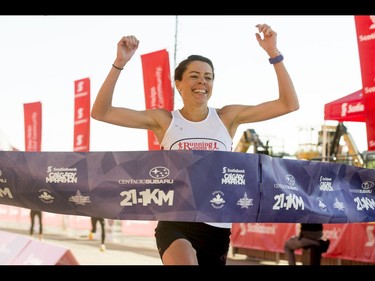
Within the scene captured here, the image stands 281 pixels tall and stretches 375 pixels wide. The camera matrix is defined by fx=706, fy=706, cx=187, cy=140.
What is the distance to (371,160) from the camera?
13.7 m

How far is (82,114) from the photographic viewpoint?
834 inches

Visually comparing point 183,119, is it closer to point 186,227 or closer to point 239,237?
point 186,227

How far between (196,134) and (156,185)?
386 mm

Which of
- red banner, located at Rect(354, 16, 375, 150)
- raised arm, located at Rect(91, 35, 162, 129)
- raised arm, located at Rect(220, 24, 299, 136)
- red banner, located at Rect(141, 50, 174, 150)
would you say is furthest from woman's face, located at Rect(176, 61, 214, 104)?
red banner, located at Rect(141, 50, 174, 150)

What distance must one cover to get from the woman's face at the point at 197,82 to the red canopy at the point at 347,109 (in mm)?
7581

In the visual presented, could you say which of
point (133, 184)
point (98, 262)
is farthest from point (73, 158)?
point (98, 262)

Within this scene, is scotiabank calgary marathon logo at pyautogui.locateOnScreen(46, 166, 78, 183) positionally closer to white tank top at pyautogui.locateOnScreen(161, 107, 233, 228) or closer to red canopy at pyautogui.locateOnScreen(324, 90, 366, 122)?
white tank top at pyautogui.locateOnScreen(161, 107, 233, 228)

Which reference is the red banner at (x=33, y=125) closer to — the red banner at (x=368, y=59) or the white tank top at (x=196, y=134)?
the red banner at (x=368, y=59)

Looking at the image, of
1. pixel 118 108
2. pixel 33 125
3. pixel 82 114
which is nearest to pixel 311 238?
pixel 118 108

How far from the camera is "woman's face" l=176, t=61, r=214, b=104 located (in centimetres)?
420

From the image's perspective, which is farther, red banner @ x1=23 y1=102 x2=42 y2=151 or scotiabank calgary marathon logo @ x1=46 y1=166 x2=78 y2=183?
red banner @ x1=23 y1=102 x2=42 y2=151

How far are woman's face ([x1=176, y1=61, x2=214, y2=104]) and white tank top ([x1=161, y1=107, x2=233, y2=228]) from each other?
0.12 m

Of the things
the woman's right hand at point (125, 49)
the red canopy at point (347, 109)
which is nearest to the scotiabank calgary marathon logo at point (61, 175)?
the woman's right hand at point (125, 49)
